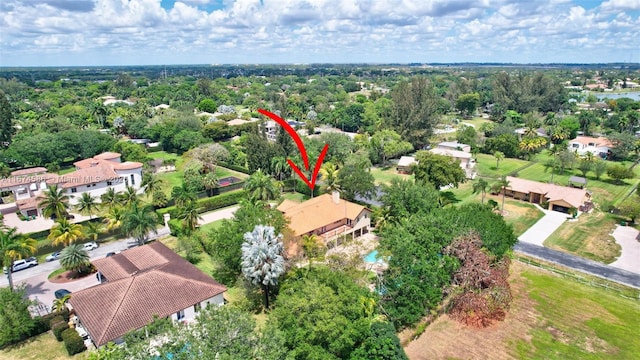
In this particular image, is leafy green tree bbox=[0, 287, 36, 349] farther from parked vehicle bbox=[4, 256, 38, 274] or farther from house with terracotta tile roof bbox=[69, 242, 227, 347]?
parked vehicle bbox=[4, 256, 38, 274]

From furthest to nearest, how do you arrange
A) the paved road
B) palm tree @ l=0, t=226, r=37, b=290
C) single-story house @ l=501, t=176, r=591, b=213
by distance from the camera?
1. single-story house @ l=501, t=176, r=591, b=213
2. the paved road
3. palm tree @ l=0, t=226, r=37, b=290

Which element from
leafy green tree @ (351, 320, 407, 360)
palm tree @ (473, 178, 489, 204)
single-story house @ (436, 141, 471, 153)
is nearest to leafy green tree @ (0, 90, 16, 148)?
leafy green tree @ (351, 320, 407, 360)

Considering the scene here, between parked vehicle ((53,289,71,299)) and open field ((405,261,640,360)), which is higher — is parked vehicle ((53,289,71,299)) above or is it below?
above

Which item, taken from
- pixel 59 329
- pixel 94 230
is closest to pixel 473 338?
pixel 59 329

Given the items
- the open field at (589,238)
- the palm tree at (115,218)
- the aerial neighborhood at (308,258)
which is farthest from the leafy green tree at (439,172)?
the palm tree at (115,218)

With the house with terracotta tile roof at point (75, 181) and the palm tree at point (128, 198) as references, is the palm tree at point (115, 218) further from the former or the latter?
the house with terracotta tile roof at point (75, 181)

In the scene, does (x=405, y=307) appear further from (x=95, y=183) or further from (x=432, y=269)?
(x=95, y=183)
